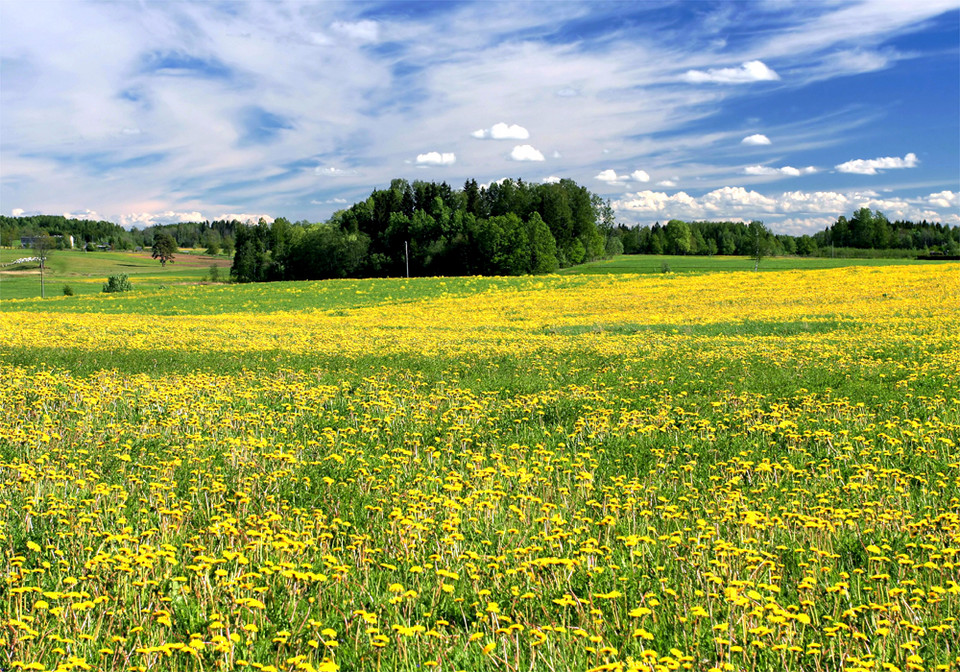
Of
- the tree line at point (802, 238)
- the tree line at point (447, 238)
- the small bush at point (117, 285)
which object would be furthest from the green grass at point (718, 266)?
the small bush at point (117, 285)

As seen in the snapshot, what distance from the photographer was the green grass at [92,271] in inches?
3558

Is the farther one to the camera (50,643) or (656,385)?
(656,385)

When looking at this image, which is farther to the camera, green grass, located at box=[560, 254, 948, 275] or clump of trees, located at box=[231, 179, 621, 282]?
clump of trees, located at box=[231, 179, 621, 282]

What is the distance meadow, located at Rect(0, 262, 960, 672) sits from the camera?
Answer: 14.0ft

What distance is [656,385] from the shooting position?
13617mm

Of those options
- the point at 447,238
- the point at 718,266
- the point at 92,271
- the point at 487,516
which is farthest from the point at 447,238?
the point at 487,516

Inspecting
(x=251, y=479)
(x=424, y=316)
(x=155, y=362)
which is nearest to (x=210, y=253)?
(x=424, y=316)

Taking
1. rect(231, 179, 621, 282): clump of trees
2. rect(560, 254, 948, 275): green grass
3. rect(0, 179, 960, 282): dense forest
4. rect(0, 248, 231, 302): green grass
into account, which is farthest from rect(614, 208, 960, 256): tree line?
rect(0, 248, 231, 302): green grass

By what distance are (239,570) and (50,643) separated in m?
1.27

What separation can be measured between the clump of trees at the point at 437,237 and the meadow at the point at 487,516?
71075mm

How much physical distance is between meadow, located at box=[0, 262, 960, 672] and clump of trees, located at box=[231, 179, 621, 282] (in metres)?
71.1

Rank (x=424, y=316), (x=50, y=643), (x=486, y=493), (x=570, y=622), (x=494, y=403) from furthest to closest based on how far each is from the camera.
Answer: (x=424, y=316), (x=494, y=403), (x=486, y=493), (x=570, y=622), (x=50, y=643)

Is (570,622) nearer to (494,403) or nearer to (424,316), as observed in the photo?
(494,403)

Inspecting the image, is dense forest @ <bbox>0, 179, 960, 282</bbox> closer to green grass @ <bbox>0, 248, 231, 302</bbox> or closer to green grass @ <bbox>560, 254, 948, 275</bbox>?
green grass @ <bbox>560, 254, 948, 275</bbox>
